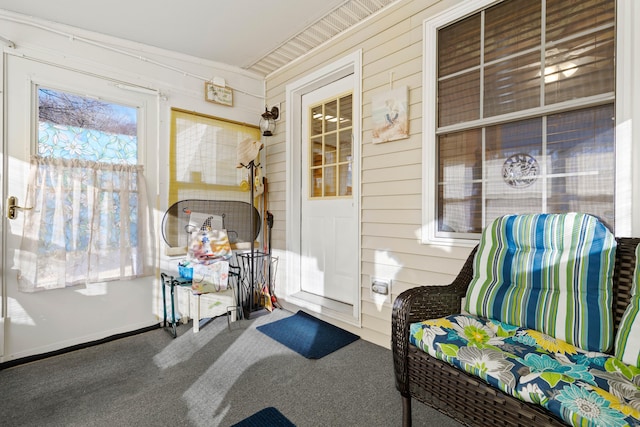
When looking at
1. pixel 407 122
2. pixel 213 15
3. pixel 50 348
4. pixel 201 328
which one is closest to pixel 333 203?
pixel 407 122

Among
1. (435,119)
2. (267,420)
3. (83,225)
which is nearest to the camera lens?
(267,420)

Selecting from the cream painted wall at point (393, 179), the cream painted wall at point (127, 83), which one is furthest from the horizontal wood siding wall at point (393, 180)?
the cream painted wall at point (127, 83)

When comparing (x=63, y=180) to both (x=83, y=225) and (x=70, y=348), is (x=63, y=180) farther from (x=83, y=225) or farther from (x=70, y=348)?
(x=70, y=348)

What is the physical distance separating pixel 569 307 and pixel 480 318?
0.36 metres

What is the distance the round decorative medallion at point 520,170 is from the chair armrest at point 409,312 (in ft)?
2.54

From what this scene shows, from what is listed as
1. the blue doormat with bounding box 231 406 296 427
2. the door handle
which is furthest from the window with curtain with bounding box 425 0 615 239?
the door handle

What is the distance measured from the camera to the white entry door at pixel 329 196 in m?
2.89

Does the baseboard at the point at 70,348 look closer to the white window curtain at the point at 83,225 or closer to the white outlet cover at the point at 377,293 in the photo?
the white window curtain at the point at 83,225

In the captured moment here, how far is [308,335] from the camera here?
2.60 m

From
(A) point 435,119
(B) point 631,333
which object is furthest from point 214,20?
(B) point 631,333

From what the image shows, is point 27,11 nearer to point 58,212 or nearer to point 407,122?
point 58,212

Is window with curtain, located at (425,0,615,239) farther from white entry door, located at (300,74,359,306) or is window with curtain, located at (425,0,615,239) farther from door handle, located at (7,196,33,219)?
door handle, located at (7,196,33,219)

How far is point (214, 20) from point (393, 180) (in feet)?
6.34

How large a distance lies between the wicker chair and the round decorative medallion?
526mm
